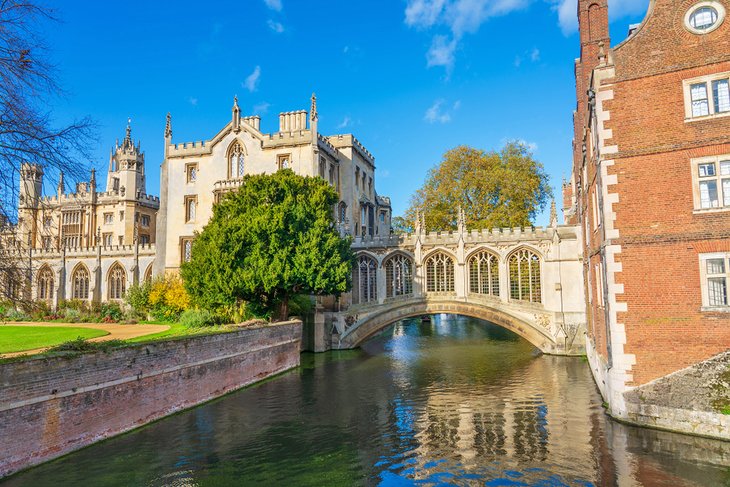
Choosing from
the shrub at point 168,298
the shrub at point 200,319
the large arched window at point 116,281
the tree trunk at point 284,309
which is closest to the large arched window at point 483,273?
the tree trunk at point 284,309

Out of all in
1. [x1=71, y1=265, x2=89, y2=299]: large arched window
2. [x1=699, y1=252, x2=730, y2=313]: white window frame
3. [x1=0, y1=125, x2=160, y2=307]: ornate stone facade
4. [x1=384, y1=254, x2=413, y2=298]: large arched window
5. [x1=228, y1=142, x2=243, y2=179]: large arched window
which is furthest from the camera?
[x1=71, y1=265, x2=89, y2=299]: large arched window

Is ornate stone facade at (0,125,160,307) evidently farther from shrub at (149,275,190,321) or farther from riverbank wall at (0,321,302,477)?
riverbank wall at (0,321,302,477)

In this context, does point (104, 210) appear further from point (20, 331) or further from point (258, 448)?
point (258, 448)

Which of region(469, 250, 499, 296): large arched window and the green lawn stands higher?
region(469, 250, 499, 296): large arched window

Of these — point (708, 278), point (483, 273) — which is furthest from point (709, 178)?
point (483, 273)

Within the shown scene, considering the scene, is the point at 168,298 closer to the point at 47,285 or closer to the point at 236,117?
the point at 236,117

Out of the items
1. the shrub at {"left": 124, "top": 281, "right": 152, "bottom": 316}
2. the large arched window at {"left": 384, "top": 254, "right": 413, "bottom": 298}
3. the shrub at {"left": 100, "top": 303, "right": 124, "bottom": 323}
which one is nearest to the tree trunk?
the large arched window at {"left": 384, "top": 254, "right": 413, "bottom": 298}

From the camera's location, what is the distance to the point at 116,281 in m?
43.6

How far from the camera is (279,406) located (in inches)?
655

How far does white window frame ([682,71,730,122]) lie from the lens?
40.8 ft

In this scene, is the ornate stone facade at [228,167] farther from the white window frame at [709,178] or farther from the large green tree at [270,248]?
the white window frame at [709,178]

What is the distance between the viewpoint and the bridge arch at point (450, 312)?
27.6 m

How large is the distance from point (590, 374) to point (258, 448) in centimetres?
1603

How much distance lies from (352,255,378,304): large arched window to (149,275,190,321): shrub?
11.6 m
